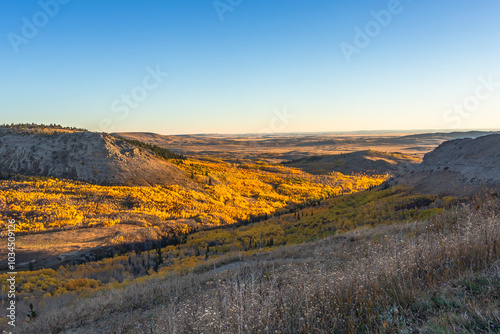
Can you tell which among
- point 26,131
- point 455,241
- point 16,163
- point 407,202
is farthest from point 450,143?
point 26,131

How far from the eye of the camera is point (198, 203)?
27.1 meters

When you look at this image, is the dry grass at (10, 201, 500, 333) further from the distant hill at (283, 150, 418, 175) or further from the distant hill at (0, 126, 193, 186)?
the distant hill at (283, 150, 418, 175)

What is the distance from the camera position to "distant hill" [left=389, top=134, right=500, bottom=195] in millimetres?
13938

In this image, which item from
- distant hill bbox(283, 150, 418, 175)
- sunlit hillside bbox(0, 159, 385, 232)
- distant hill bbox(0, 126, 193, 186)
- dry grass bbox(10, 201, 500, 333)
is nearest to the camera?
dry grass bbox(10, 201, 500, 333)

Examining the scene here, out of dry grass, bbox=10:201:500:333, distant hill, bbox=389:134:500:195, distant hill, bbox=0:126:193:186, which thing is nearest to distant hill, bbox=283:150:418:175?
distant hill, bbox=389:134:500:195

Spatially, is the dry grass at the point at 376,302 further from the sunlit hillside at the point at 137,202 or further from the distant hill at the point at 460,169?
the sunlit hillside at the point at 137,202

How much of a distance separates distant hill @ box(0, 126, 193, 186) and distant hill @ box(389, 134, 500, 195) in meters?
25.0

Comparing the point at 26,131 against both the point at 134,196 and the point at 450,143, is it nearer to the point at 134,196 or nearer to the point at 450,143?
the point at 134,196

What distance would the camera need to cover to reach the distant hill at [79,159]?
26.6 meters

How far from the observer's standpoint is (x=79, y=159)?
28094mm

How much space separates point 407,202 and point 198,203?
19167 millimetres

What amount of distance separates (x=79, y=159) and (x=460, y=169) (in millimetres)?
34775

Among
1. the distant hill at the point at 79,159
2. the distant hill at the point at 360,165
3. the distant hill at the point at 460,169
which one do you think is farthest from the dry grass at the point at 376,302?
the distant hill at the point at 360,165

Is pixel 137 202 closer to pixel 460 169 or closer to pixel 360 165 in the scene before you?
pixel 460 169
